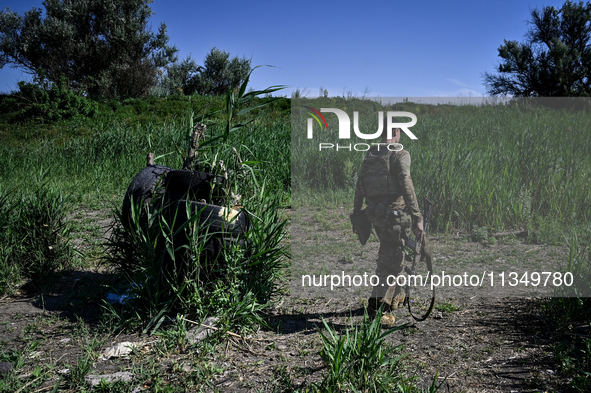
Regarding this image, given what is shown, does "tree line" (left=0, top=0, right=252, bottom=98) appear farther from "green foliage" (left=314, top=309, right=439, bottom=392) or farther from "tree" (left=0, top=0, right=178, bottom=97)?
"green foliage" (left=314, top=309, right=439, bottom=392)

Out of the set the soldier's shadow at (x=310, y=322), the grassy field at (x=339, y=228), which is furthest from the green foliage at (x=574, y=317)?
the soldier's shadow at (x=310, y=322)

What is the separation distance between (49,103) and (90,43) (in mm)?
12691

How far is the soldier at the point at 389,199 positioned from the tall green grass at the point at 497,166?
514mm

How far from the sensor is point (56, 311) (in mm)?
3764

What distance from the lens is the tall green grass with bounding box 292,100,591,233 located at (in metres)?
4.00

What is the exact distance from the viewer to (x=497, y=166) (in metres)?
4.27

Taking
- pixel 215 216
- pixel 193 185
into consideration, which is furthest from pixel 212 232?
pixel 193 185

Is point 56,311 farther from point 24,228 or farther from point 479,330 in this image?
point 479,330

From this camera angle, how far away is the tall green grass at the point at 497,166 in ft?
13.1

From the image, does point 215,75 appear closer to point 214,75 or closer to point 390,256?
point 214,75

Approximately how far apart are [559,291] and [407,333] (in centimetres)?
132

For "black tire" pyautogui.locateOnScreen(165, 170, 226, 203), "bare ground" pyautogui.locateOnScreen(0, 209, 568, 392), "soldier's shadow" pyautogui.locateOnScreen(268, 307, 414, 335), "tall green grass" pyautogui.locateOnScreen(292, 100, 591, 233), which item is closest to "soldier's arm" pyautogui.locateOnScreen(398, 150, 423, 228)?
"tall green grass" pyautogui.locateOnScreen(292, 100, 591, 233)

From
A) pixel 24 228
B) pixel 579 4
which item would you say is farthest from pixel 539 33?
pixel 24 228

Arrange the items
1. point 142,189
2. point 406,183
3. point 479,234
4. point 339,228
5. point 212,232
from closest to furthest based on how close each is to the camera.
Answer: point 406,183 < point 212,232 < point 142,189 < point 479,234 < point 339,228
